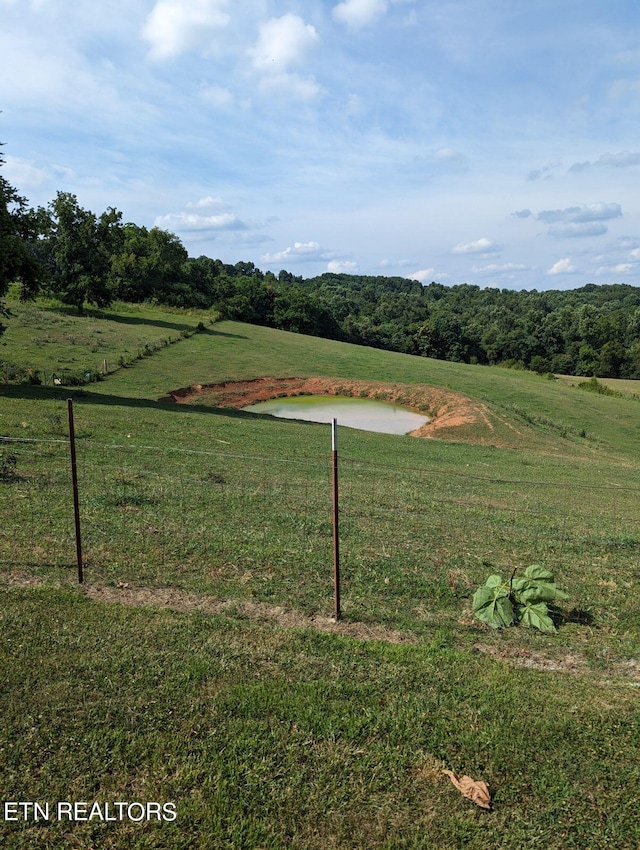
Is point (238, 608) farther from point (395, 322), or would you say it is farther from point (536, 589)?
point (395, 322)

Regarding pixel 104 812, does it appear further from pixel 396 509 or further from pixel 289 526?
pixel 396 509

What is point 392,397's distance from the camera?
4225 cm

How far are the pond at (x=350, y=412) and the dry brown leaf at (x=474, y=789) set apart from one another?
1117 inches

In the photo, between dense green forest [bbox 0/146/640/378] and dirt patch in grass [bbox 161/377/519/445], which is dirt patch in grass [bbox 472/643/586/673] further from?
dense green forest [bbox 0/146/640/378]

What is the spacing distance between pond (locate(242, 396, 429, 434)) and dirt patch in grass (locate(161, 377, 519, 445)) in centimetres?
70

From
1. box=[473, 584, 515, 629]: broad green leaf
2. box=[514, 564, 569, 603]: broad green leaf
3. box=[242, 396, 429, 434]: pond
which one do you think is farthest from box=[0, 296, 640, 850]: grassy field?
box=[242, 396, 429, 434]: pond

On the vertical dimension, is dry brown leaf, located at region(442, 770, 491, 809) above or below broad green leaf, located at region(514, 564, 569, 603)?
below

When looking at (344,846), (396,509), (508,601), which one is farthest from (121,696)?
(396,509)

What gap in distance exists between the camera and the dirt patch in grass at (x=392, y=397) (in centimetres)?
3138

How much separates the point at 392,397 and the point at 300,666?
37.7m

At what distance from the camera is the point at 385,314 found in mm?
116000

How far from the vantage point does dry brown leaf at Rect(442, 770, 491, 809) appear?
378 cm

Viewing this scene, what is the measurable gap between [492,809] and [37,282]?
2481 centimetres

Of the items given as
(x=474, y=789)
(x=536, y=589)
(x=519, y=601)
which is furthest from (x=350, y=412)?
(x=474, y=789)
